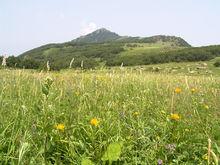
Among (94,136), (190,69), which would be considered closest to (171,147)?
(94,136)

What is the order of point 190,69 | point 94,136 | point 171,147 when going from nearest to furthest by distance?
point 171,147, point 94,136, point 190,69

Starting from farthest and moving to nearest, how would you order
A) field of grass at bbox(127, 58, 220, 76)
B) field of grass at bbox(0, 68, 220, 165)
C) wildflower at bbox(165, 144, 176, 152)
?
field of grass at bbox(127, 58, 220, 76) < wildflower at bbox(165, 144, 176, 152) < field of grass at bbox(0, 68, 220, 165)

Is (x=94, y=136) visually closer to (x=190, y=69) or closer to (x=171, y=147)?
(x=171, y=147)

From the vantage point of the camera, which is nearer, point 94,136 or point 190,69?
point 94,136

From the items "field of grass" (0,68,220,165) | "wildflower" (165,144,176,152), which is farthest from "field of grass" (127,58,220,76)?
"wildflower" (165,144,176,152)

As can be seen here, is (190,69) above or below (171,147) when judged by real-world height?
below

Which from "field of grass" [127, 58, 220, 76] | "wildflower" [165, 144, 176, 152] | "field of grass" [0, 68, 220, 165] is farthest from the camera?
"field of grass" [127, 58, 220, 76]

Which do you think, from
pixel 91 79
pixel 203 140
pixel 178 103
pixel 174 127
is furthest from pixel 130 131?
pixel 91 79

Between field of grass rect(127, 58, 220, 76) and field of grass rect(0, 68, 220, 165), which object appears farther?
field of grass rect(127, 58, 220, 76)

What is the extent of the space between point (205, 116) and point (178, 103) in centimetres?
80

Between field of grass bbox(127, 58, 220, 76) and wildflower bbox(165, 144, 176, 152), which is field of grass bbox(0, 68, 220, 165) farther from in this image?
field of grass bbox(127, 58, 220, 76)

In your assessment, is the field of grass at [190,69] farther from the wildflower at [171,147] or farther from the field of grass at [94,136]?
the wildflower at [171,147]

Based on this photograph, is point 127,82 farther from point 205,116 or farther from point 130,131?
point 130,131

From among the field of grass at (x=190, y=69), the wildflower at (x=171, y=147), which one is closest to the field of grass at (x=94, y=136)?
the wildflower at (x=171, y=147)
